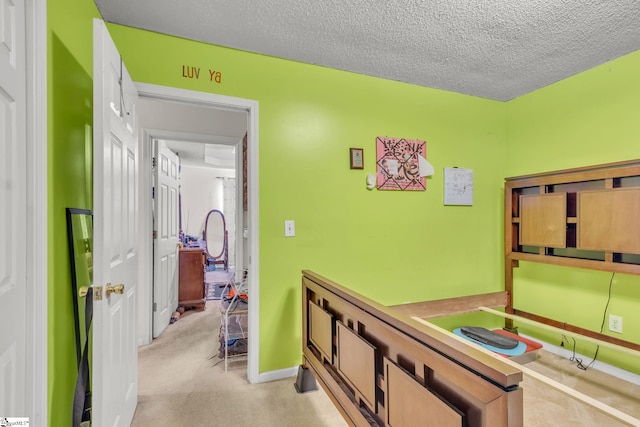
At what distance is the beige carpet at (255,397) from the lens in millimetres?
1757

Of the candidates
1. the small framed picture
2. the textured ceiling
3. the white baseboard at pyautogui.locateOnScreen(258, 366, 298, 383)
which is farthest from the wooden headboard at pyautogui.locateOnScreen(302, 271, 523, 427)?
the textured ceiling

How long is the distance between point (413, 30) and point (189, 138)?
227 centimetres

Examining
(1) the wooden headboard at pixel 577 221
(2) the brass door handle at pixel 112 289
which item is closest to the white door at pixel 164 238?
(2) the brass door handle at pixel 112 289

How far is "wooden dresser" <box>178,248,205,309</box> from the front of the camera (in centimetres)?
379

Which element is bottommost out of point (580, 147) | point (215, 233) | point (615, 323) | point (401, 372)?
point (615, 323)

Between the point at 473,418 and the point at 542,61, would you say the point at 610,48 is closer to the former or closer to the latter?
the point at 542,61

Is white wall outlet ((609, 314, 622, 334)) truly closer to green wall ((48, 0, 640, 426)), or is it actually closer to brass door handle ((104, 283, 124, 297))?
green wall ((48, 0, 640, 426))

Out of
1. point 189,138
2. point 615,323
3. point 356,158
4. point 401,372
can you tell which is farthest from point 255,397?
point 615,323

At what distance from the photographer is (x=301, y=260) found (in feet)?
7.56
